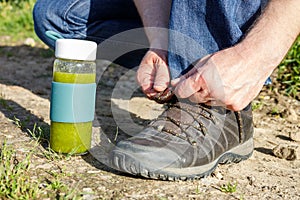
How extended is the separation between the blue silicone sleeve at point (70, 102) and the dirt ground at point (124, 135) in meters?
0.17

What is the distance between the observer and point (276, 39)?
1.81 m

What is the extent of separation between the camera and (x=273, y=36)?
5.94ft

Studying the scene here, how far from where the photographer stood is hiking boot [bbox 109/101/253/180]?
1.79 m

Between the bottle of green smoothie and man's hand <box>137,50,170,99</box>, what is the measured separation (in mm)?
231

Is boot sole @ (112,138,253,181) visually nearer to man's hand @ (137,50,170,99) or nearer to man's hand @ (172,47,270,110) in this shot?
man's hand @ (172,47,270,110)

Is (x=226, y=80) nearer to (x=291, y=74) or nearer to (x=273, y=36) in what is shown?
(x=273, y=36)

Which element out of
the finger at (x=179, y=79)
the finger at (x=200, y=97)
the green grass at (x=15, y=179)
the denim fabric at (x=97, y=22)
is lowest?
the green grass at (x=15, y=179)

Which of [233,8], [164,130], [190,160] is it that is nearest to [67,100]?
[164,130]

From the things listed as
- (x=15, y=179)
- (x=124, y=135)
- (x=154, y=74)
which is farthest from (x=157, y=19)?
(x=15, y=179)

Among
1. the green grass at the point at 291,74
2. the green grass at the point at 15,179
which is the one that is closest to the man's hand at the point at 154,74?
the green grass at the point at 15,179

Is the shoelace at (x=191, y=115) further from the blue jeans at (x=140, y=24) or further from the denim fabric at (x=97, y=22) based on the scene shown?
the denim fabric at (x=97, y=22)

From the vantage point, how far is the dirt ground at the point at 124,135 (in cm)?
179

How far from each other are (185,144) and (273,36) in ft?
1.65

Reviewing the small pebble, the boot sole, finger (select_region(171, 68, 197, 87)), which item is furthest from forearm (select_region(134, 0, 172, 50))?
the small pebble
